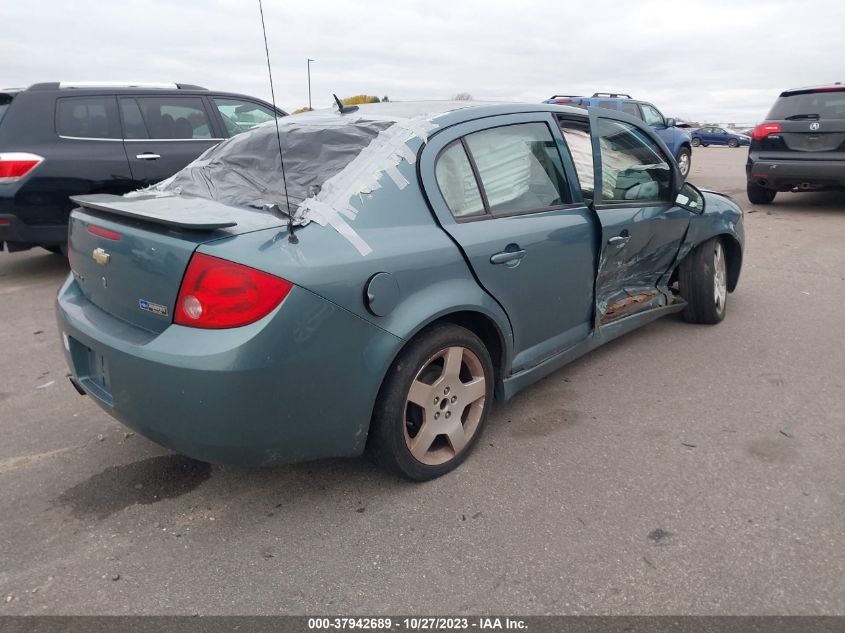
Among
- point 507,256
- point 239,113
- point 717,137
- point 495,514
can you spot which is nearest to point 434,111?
point 507,256

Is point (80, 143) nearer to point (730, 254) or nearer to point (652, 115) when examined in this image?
point (730, 254)

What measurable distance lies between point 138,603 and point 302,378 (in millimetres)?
887

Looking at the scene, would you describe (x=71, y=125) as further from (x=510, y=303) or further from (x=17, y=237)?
(x=510, y=303)

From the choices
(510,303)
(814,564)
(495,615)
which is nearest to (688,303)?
(510,303)

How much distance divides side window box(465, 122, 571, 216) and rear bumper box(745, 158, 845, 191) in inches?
285

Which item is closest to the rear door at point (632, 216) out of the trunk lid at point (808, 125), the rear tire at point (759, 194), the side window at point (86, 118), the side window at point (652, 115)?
the side window at point (86, 118)

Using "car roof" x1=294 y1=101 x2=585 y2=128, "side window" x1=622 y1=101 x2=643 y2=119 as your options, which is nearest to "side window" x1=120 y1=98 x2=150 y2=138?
"car roof" x1=294 y1=101 x2=585 y2=128

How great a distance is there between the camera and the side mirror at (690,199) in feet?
13.8

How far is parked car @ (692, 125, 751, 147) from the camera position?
128 feet

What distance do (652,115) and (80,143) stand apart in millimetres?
11842

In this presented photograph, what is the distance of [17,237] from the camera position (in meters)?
5.71

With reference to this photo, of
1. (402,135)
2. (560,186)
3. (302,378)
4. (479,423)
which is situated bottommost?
(479,423)

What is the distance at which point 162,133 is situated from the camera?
21.3ft

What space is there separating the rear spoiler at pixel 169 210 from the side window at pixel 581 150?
1834 millimetres
